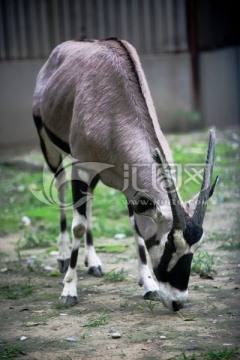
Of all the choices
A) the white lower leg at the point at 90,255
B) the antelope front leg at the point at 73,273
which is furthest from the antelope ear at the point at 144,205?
the white lower leg at the point at 90,255

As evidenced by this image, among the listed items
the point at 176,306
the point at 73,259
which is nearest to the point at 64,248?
the point at 73,259

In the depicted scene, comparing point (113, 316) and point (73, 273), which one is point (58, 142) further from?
point (113, 316)

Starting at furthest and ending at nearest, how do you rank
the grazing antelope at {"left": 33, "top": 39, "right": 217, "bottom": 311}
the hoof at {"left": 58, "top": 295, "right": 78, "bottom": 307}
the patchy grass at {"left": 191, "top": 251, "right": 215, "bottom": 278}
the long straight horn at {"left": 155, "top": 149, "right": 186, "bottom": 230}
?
the patchy grass at {"left": 191, "top": 251, "right": 215, "bottom": 278}
the hoof at {"left": 58, "top": 295, "right": 78, "bottom": 307}
the grazing antelope at {"left": 33, "top": 39, "right": 217, "bottom": 311}
the long straight horn at {"left": 155, "top": 149, "right": 186, "bottom": 230}

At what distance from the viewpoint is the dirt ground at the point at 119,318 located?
14.0ft

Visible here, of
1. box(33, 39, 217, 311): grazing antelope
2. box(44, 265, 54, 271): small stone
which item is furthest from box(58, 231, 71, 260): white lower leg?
box(44, 265, 54, 271): small stone

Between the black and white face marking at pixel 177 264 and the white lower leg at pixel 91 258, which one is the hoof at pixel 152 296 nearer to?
the black and white face marking at pixel 177 264

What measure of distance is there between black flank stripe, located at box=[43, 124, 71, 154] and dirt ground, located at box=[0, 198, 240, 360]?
1.14 metres

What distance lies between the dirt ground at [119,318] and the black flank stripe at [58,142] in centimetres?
114

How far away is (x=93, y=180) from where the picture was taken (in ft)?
19.1

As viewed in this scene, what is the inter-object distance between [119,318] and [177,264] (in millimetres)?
677

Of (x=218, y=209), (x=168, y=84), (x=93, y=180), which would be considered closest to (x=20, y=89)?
(x=168, y=84)

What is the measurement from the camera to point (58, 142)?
6406 mm

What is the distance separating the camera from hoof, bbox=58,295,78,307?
532 centimetres

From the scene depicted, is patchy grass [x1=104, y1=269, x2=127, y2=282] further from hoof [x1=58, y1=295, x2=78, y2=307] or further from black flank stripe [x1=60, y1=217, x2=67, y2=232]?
black flank stripe [x1=60, y1=217, x2=67, y2=232]
